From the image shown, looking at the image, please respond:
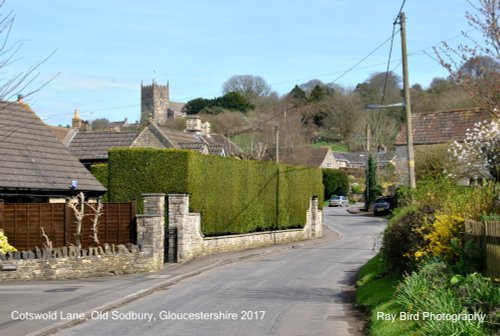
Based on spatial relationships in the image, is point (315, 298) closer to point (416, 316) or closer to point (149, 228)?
point (416, 316)

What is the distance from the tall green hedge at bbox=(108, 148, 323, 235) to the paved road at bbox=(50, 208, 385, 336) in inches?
157

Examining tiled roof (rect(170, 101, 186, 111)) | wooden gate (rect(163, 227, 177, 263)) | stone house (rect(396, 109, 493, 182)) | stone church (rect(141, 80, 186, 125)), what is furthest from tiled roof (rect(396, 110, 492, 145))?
tiled roof (rect(170, 101, 186, 111))

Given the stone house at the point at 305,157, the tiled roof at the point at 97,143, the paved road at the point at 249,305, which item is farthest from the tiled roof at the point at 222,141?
the paved road at the point at 249,305

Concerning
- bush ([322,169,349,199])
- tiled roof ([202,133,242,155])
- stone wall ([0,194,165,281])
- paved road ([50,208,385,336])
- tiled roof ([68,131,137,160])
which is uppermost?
tiled roof ([202,133,242,155])

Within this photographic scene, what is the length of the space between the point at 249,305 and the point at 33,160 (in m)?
15.6

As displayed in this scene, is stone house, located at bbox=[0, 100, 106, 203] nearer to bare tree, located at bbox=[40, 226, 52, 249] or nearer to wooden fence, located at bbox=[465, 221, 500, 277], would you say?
bare tree, located at bbox=[40, 226, 52, 249]

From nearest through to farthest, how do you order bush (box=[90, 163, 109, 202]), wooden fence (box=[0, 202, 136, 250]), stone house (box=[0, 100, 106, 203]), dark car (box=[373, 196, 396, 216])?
wooden fence (box=[0, 202, 136, 250])
stone house (box=[0, 100, 106, 203])
bush (box=[90, 163, 109, 202])
dark car (box=[373, 196, 396, 216])

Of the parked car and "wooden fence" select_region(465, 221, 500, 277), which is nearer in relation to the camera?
"wooden fence" select_region(465, 221, 500, 277)

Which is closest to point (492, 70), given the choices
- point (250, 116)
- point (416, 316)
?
point (416, 316)

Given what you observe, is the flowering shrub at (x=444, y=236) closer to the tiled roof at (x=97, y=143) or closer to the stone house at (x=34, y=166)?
the stone house at (x=34, y=166)

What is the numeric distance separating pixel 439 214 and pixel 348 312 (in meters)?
2.90

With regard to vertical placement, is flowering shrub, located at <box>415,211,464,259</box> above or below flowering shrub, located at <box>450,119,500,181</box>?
below

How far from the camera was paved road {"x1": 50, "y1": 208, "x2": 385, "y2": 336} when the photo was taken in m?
12.3

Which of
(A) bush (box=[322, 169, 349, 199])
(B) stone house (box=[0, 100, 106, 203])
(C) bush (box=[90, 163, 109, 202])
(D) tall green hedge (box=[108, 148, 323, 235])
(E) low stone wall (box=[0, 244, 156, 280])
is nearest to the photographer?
(E) low stone wall (box=[0, 244, 156, 280])
